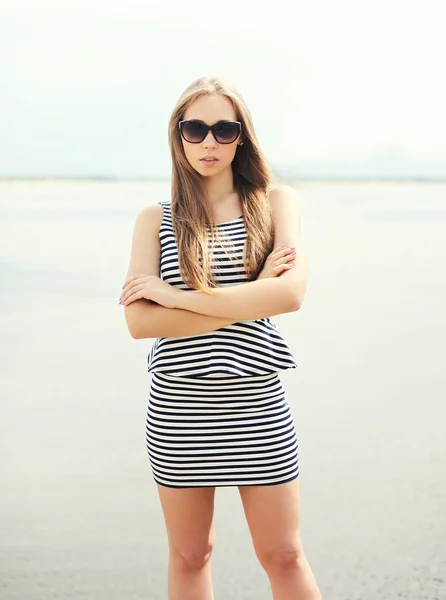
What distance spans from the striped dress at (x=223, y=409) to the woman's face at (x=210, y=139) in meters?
0.20

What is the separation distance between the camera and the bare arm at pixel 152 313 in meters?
1.71

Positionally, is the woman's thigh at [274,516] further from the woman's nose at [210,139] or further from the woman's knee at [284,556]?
the woman's nose at [210,139]

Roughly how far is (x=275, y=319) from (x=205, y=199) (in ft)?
9.61

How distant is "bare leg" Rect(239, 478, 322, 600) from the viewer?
1.75 m

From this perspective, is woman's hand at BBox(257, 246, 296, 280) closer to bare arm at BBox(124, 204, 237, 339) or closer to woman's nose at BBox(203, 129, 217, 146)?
bare arm at BBox(124, 204, 237, 339)

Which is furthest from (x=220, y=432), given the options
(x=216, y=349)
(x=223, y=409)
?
(x=216, y=349)

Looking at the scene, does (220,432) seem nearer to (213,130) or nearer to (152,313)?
(152,313)

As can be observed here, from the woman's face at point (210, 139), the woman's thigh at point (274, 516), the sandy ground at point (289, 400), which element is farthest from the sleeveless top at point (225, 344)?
the sandy ground at point (289, 400)

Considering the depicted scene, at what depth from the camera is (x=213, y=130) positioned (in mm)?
1772

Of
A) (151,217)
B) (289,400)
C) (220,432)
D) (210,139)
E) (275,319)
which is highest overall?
(210,139)

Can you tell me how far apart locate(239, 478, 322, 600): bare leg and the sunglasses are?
0.77 metres
